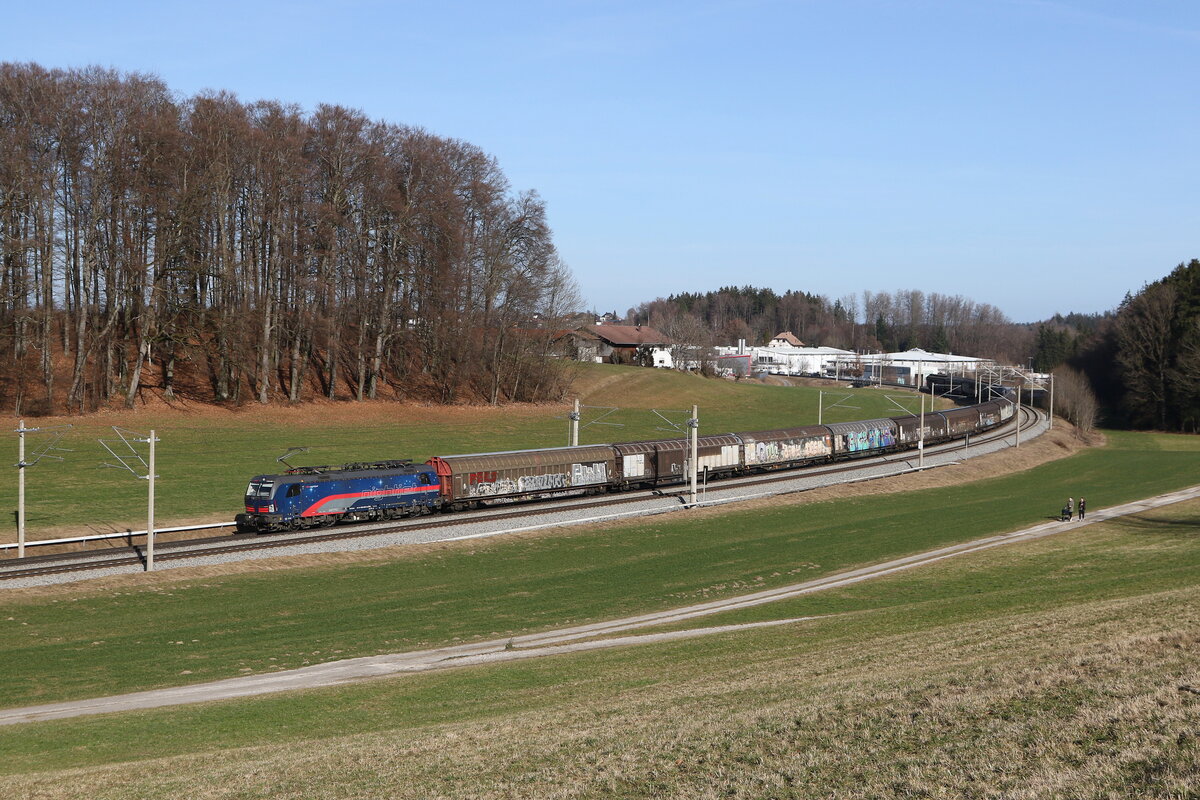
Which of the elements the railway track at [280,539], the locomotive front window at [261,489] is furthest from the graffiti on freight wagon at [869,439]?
the locomotive front window at [261,489]

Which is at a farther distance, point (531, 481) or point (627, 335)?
point (627, 335)

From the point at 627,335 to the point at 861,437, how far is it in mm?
90313

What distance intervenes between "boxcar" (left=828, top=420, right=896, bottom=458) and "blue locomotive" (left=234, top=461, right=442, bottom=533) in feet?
128

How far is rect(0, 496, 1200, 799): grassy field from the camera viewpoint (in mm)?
13492

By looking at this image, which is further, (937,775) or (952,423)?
(952,423)

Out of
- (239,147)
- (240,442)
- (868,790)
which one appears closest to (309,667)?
(868,790)

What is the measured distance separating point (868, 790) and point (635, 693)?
873 centimetres

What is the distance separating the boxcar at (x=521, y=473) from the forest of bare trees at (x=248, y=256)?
1277 inches

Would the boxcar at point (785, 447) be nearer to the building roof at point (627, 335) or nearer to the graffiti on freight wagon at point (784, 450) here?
the graffiti on freight wagon at point (784, 450)

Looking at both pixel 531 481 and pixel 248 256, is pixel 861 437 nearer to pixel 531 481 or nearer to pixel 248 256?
pixel 531 481

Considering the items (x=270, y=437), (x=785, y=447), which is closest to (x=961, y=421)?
(x=785, y=447)

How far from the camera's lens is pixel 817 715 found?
1653 centimetres

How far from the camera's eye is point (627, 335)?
170 m

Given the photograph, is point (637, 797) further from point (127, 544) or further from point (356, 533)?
point (127, 544)
